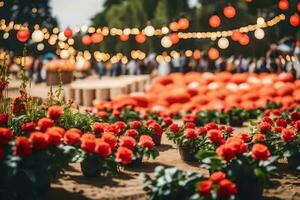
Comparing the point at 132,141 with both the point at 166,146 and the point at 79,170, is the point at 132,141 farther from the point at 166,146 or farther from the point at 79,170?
the point at 166,146

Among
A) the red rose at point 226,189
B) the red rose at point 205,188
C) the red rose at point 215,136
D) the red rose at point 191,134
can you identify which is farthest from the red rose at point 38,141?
the red rose at point 191,134

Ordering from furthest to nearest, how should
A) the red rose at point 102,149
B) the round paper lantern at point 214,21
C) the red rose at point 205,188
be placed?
the round paper lantern at point 214,21 < the red rose at point 102,149 < the red rose at point 205,188

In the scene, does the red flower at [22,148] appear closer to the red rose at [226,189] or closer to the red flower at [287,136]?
the red rose at [226,189]

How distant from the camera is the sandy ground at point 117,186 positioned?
16.0ft

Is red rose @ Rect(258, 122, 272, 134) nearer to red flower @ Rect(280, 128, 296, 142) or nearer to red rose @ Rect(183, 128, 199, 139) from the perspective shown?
red flower @ Rect(280, 128, 296, 142)

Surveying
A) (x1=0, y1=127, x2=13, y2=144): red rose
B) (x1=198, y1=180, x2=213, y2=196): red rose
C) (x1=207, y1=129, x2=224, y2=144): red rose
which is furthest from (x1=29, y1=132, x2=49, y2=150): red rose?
(x1=207, y1=129, x2=224, y2=144): red rose

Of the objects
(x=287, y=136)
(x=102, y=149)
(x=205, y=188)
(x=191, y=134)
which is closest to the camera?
(x=205, y=188)

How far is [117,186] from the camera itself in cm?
520

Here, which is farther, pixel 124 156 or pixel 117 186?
pixel 117 186

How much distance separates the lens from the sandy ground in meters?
4.88

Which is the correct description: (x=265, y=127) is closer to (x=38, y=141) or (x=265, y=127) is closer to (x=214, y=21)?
(x=38, y=141)

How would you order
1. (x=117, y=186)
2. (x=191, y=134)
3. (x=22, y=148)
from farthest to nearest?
(x=191, y=134) → (x=117, y=186) → (x=22, y=148)

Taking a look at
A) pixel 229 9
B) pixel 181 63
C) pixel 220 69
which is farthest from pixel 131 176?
pixel 220 69

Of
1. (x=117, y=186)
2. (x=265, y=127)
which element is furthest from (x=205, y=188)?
(x=265, y=127)
